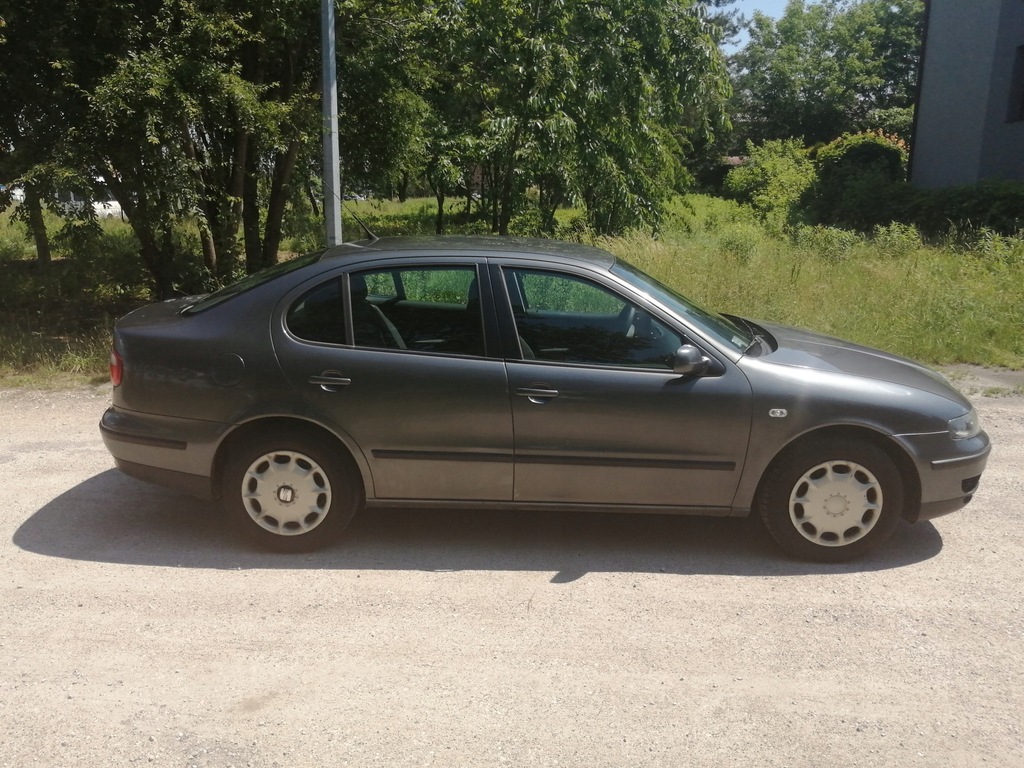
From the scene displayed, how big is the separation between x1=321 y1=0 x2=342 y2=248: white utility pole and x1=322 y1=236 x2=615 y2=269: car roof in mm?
4056

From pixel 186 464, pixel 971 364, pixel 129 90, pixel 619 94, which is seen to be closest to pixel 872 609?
pixel 186 464

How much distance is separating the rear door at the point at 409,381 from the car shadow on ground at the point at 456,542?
356 mm

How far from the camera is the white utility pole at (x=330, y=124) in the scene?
9359mm

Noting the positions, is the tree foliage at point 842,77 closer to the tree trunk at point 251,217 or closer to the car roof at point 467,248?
the tree trunk at point 251,217

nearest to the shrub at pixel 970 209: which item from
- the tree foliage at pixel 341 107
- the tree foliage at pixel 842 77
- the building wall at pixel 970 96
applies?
the building wall at pixel 970 96

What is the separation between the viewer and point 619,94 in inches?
585

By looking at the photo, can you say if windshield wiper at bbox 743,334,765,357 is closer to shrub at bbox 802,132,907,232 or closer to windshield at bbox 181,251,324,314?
windshield at bbox 181,251,324,314

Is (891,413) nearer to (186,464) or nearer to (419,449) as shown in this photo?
(419,449)

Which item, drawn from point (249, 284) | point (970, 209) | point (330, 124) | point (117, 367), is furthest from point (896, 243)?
A: point (117, 367)

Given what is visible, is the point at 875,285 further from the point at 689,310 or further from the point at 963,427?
the point at 689,310

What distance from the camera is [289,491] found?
4.73 m

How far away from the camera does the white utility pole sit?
30.7 feet

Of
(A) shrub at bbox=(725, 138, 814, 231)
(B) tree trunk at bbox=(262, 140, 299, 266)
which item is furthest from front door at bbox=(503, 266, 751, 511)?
(A) shrub at bbox=(725, 138, 814, 231)

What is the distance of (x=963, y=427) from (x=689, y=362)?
1.47 m
